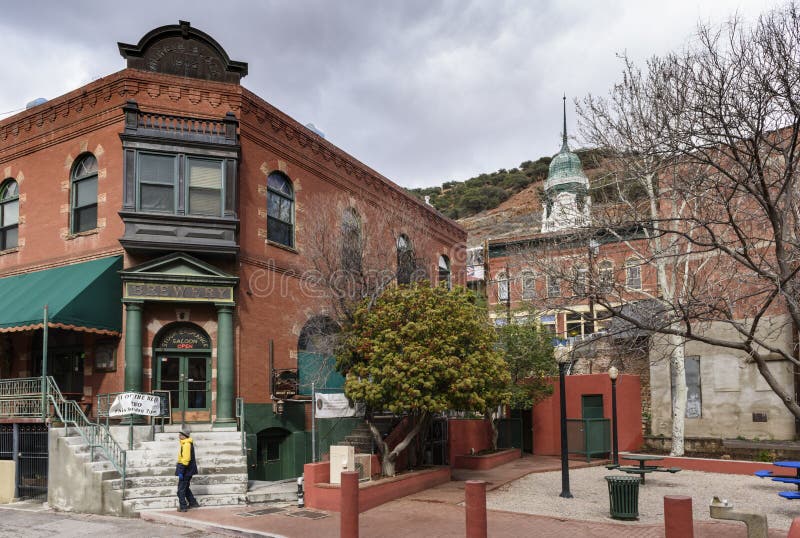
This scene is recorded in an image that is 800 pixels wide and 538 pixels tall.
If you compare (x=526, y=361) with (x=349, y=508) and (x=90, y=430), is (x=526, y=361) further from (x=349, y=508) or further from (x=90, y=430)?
(x=349, y=508)

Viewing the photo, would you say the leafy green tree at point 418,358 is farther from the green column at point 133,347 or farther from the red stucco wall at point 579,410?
the red stucco wall at point 579,410

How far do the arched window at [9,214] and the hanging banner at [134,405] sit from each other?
340 inches

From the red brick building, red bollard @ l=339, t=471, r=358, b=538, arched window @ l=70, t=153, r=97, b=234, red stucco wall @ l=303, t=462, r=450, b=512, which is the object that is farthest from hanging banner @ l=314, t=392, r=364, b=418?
arched window @ l=70, t=153, r=97, b=234

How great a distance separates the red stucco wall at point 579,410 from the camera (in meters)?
24.5

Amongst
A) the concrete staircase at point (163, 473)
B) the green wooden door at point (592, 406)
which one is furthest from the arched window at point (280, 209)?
the green wooden door at point (592, 406)

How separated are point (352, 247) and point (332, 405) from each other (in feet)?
16.3

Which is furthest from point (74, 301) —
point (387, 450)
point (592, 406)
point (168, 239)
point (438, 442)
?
point (592, 406)

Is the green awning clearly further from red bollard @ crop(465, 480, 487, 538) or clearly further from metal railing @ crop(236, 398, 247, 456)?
red bollard @ crop(465, 480, 487, 538)

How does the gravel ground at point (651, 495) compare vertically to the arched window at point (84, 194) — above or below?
below

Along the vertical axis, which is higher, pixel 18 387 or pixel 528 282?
pixel 528 282

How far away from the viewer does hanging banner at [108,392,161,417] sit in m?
15.1

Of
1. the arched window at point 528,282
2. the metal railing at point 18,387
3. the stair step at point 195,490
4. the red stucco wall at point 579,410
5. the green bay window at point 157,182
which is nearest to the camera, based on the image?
the stair step at point 195,490

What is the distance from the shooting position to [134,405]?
15133 millimetres

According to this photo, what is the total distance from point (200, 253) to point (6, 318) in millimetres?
4979
